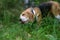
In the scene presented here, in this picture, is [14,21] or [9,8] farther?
[9,8]

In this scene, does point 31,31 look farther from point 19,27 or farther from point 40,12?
point 40,12

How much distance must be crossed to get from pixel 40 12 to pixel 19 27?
0.94 m

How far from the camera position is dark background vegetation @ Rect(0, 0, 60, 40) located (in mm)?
5590

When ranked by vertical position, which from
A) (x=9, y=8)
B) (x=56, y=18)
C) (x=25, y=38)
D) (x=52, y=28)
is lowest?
(x=25, y=38)

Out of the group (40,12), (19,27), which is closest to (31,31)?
(19,27)

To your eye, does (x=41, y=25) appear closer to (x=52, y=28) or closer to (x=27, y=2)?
(x=52, y=28)

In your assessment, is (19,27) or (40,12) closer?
(19,27)

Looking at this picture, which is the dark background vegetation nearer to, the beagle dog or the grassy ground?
the grassy ground

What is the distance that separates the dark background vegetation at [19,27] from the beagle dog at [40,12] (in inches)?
8.9

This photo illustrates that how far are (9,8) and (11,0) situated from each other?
0.27m

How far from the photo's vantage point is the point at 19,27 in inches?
249

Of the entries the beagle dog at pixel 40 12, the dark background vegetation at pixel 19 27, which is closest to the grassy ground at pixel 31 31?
the dark background vegetation at pixel 19 27

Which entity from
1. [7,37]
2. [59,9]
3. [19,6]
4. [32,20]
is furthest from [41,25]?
[19,6]

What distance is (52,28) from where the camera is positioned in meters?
6.22
